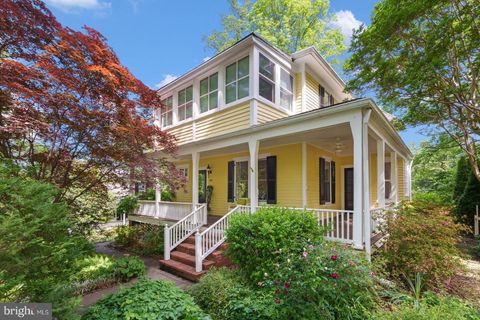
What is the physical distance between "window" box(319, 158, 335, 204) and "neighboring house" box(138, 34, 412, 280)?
4 cm

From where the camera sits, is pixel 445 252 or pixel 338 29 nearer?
pixel 445 252

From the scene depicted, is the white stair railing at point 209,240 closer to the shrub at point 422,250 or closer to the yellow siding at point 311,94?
the shrub at point 422,250

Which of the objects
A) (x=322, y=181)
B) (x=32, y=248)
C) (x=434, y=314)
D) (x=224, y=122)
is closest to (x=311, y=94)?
(x=322, y=181)

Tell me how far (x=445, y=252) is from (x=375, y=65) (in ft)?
24.1

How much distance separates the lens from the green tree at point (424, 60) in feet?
23.3

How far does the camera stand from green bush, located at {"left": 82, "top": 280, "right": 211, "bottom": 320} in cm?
314

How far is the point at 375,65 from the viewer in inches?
370

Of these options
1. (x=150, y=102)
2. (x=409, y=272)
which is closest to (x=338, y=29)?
(x=150, y=102)

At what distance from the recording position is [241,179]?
9.66m

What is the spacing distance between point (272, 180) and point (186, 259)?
3701 mm

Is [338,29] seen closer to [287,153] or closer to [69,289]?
[287,153]

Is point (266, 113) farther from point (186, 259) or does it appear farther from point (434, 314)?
point (434, 314)

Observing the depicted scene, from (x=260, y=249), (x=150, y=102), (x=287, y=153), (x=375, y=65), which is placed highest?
(x=375, y=65)

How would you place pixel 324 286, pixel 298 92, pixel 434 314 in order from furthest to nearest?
pixel 298 92 < pixel 324 286 < pixel 434 314
